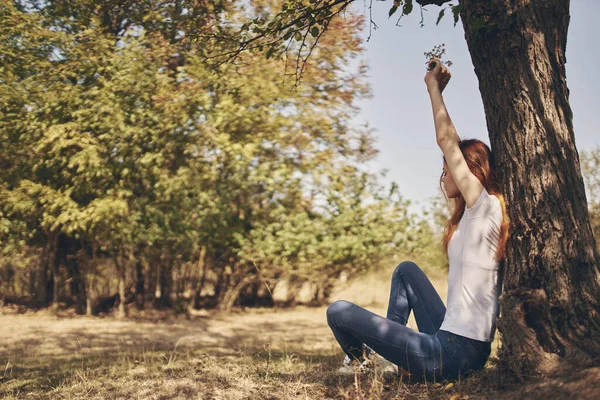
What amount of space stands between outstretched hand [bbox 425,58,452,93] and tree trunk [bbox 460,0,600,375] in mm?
221

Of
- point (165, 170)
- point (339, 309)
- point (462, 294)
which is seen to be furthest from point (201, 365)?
point (165, 170)

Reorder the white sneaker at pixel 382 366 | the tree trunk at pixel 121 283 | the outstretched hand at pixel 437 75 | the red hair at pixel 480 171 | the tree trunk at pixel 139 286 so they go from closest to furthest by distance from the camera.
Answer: the red hair at pixel 480 171
the outstretched hand at pixel 437 75
the white sneaker at pixel 382 366
the tree trunk at pixel 121 283
the tree trunk at pixel 139 286

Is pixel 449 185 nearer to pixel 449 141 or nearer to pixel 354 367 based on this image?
pixel 449 141

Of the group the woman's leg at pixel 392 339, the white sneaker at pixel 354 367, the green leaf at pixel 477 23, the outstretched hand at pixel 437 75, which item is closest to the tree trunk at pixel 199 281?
the white sneaker at pixel 354 367

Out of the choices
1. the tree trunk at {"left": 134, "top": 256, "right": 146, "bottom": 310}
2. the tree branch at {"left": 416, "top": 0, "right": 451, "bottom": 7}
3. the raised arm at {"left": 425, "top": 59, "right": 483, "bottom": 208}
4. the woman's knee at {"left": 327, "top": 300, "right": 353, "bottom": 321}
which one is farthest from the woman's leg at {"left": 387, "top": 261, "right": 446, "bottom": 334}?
the tree trunk at {"left": 134, "top": 256, "right": 146, "bottom": 310}

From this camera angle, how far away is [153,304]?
11.5 meters

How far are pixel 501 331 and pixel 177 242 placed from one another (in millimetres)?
7851

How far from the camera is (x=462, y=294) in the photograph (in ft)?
11.2

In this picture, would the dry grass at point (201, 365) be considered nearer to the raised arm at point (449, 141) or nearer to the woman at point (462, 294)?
the woman at point (462, 294)

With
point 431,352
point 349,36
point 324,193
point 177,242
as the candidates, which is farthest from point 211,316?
point 431,352

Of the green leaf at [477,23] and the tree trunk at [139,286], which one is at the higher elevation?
the green leaf at [477,23]

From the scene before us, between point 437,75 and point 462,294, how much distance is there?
4.60 feet

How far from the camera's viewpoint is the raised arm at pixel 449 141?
346cm

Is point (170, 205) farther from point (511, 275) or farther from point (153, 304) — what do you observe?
point (511, 275)
